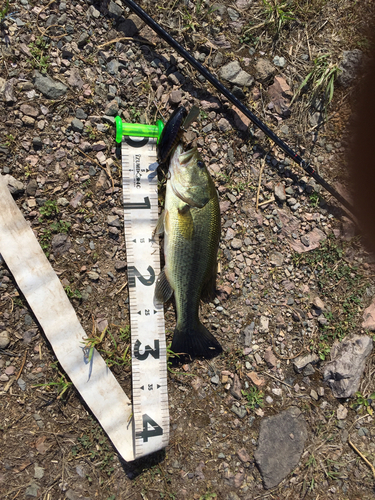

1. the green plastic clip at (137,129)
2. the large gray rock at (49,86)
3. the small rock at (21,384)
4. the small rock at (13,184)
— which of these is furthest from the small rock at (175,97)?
the small rock at (21,384)

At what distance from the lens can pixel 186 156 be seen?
9.50ft

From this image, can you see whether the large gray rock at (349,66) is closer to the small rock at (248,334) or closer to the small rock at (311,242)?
the small rock at (311,242)

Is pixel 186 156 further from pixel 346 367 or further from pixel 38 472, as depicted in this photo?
pixel 38 472

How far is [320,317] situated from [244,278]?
1006 mm

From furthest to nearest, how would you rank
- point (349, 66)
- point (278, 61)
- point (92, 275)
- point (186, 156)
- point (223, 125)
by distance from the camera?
point (349, 66) → point (278, 61) → point (223, 125) → point (92, 275) → point (186, 156)

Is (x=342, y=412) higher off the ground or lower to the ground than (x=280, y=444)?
higher

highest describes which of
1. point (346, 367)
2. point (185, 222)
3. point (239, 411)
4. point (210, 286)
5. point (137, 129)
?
point (137, 129)

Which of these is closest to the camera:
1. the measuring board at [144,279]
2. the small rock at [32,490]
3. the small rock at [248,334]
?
the small rock at [32,490]

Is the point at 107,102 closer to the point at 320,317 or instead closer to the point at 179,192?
the point at 179,192

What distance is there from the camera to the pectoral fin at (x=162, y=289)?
3.11m

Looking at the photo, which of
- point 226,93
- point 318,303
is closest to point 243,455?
point 318,303

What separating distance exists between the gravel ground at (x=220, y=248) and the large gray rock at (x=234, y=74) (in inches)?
0.6

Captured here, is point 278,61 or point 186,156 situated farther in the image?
point 278,61

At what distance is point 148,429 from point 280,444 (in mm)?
1458
